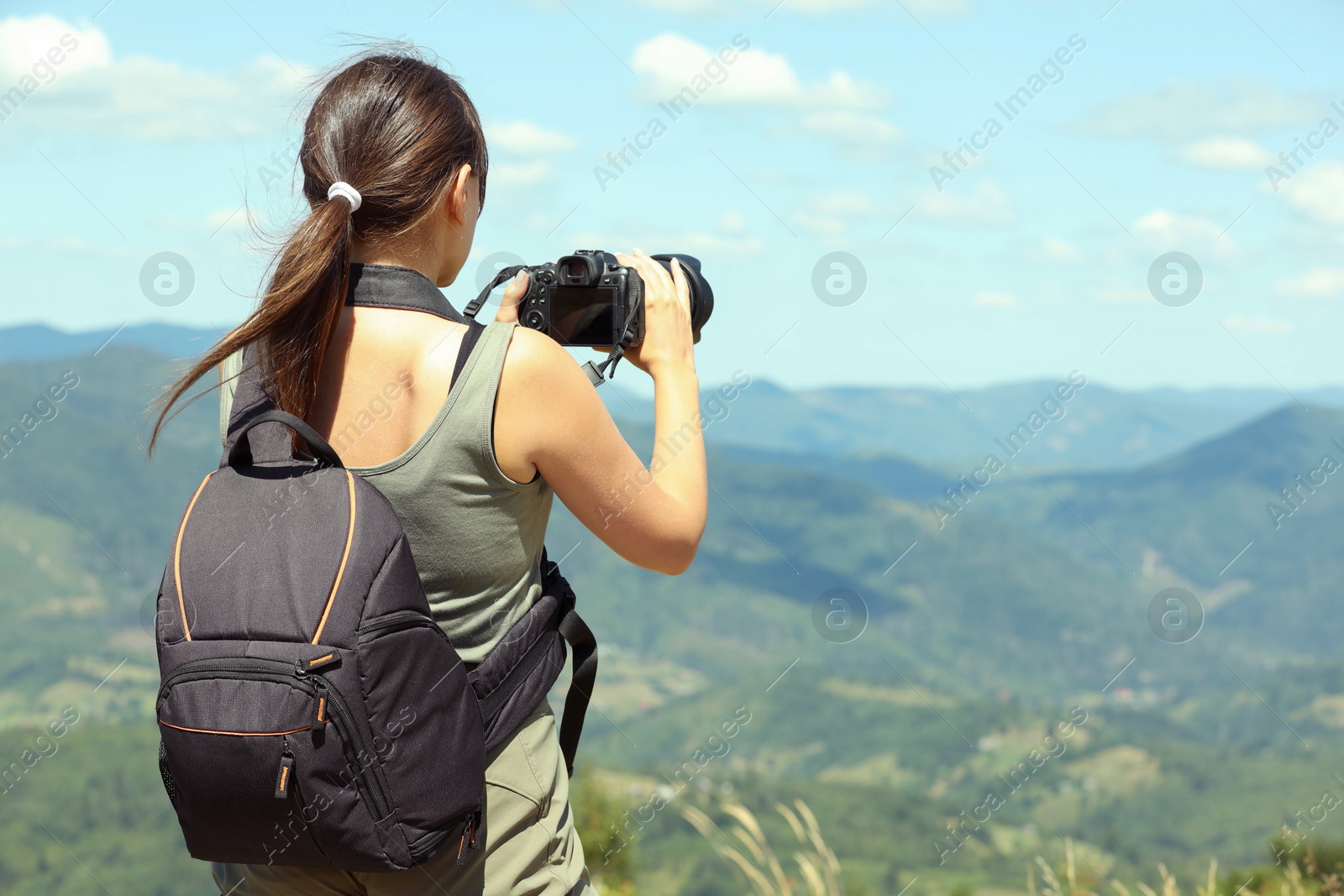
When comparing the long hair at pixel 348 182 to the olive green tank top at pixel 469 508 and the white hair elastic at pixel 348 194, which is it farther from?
the olive green tank top at pixel 469 508

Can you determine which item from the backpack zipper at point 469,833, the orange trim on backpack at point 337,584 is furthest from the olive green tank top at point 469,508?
the backpack zipper at point 469,833

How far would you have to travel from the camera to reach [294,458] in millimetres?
1495

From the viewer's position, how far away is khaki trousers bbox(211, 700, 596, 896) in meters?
1.48

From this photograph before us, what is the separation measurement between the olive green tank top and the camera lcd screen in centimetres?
37

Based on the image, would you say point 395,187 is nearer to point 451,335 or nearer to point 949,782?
point 451,335

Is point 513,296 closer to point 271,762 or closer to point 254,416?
point 254,416

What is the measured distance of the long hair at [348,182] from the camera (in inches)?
59.5

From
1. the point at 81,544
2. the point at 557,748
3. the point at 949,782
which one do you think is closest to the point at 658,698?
the point at 949,782

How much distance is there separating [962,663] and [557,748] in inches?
7635

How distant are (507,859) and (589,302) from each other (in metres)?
0.89

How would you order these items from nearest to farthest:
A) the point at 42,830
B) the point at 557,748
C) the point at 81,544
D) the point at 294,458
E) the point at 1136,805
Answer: the point at 294,458 < the point at 557,748 < the point at 42,830 < the point at 1136,805 < the point at 81,544

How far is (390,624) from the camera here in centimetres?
138

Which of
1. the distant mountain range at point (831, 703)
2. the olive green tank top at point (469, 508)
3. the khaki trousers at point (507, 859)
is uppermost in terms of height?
the olive green tank top at point (469, 508)

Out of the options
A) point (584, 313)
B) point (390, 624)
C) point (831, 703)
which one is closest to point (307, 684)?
point (390, 624)
